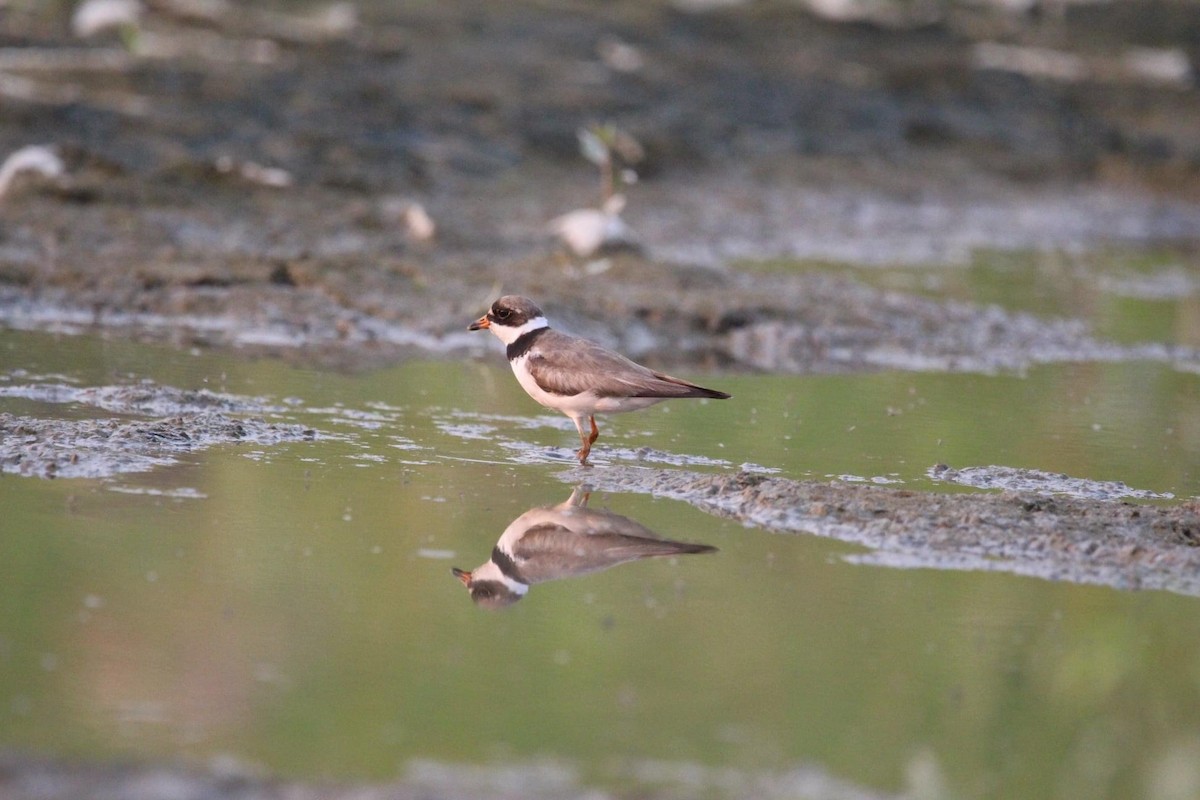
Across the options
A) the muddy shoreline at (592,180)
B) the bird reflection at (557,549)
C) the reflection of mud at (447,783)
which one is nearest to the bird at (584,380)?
the muddy shoreline at (592,180)

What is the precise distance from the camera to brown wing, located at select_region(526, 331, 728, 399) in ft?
24.2

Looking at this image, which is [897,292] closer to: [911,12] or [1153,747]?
[1153,747]

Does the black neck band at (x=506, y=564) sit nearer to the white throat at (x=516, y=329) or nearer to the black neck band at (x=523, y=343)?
the black neck band at (x=523, y=343)

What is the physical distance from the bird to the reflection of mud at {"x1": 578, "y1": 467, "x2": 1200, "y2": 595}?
38 centimetres

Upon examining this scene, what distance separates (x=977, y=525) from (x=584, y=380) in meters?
1.85

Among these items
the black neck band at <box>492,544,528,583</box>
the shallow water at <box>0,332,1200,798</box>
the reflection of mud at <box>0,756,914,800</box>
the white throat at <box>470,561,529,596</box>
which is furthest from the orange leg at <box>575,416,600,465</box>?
the reflection of mud at <box>0,756,914,800</box>

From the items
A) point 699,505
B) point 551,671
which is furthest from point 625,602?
point 699,505

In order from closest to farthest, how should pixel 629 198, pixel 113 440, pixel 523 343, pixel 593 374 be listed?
pixel 113 440, pixel 593 374, pixel 523 343, pixel 629 198

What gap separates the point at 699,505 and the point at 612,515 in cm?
44

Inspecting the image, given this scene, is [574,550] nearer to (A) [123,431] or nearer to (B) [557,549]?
(B) [557,549]

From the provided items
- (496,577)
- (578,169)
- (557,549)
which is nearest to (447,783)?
(496,577)

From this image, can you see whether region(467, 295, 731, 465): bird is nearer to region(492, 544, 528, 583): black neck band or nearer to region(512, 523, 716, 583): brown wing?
region(512, 523, 716, 583): brown wing

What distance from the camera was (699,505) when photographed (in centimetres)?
690

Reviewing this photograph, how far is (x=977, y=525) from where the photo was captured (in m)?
6.59
